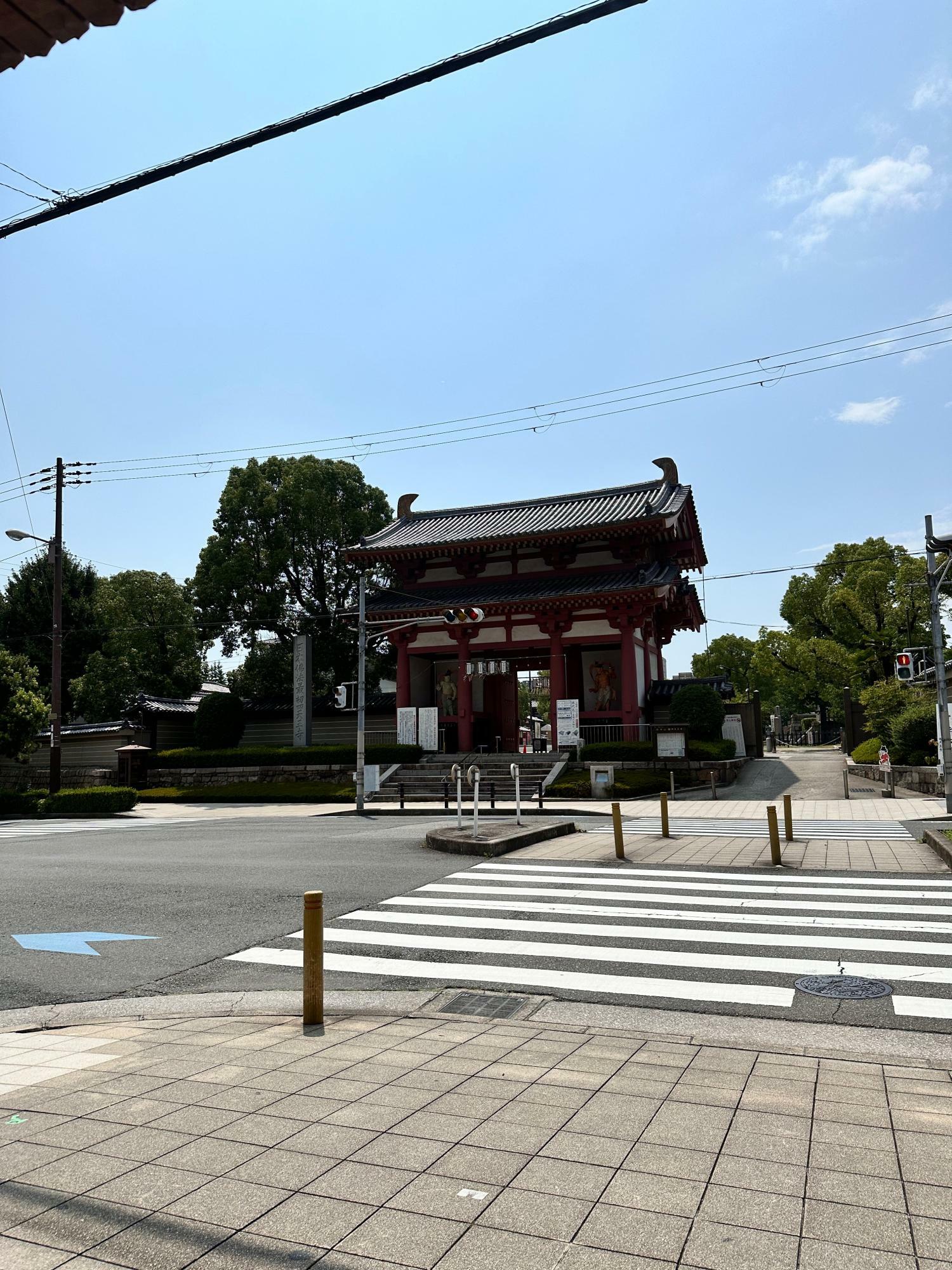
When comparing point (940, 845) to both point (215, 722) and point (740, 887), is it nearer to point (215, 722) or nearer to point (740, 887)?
point (740, 887)

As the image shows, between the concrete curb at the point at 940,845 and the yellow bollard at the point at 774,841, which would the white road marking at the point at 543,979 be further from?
the concrete curb at the point at 940,845

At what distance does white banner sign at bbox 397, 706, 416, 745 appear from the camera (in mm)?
34500

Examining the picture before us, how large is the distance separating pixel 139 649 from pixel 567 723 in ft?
74.8

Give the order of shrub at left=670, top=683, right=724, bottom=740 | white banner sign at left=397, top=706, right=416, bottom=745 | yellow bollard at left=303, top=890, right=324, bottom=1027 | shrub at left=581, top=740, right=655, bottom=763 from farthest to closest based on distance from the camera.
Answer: white banner sign at left=397, top=706, right=416, bottom=745
shrub at left=670, top=683, right=724, bottom=740
shrub at left=581, top=740, right=655, bottom=763
yellow bollard at left=303, top=890, right=324, bottom=1027

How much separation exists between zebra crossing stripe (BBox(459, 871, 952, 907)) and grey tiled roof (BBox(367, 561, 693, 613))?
20.2m

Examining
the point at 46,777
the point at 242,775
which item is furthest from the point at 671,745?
the point at 46,777

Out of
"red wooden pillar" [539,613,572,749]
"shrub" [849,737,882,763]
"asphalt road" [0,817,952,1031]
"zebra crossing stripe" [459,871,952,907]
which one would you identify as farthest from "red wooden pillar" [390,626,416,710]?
"zebra crossing stripe" [459,871,952,907]

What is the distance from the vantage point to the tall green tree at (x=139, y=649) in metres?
41.2

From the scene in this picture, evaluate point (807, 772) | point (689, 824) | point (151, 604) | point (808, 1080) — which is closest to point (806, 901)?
point (808, 1080)

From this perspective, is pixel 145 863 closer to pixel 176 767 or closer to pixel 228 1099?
pixel 228 1099

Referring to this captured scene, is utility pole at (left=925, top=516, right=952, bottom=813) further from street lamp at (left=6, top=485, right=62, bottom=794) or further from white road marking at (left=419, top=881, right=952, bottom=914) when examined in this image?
street lamp at (left=6, top=485, right=62, bottom=794)

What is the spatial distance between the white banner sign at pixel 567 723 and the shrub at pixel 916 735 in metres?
10.7

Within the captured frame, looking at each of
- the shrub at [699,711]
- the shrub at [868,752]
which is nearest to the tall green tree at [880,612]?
the shrub at [868,752]

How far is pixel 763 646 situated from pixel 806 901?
130 ft
